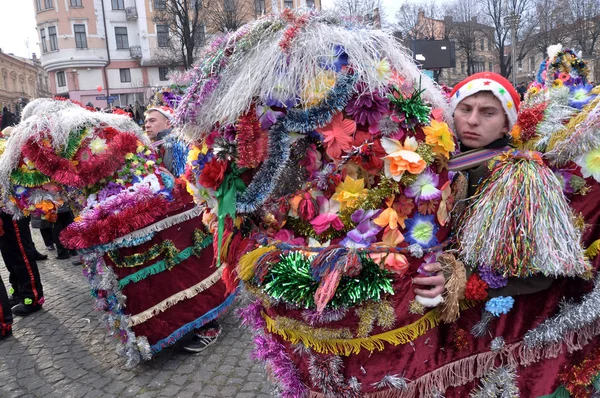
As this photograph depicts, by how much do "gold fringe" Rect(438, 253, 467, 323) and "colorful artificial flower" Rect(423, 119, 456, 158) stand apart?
0.40m

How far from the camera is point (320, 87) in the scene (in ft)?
4.79

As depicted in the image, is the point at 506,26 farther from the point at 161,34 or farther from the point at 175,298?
Result: the point at 175,298

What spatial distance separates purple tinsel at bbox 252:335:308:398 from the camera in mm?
1755

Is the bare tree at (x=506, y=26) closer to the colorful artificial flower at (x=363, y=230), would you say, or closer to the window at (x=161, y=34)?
the window at (x=161, y=34)

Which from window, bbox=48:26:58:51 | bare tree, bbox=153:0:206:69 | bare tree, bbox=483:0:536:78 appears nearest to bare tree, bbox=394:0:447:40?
bare tree, bbox=483:0:536:78

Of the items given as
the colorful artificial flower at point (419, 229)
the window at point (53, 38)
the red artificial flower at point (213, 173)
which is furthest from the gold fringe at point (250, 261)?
the window at point (53, 38)

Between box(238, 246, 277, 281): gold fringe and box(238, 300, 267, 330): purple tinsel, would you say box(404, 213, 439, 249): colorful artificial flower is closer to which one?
box(238, 246, 277, 281): gold fringe

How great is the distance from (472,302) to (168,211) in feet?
8.08

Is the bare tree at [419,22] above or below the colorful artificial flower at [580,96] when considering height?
above

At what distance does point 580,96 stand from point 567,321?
3.08ft

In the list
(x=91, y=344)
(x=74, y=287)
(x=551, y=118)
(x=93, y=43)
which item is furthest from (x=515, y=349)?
(x=93, y=43)

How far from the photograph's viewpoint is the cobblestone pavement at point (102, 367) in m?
3.21

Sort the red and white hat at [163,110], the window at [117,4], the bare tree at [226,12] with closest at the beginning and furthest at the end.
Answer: the red and white hat at [163,110] < the bare tree at [226,12] < the window at [117,4]

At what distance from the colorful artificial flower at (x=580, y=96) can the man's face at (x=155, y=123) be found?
138 inches
